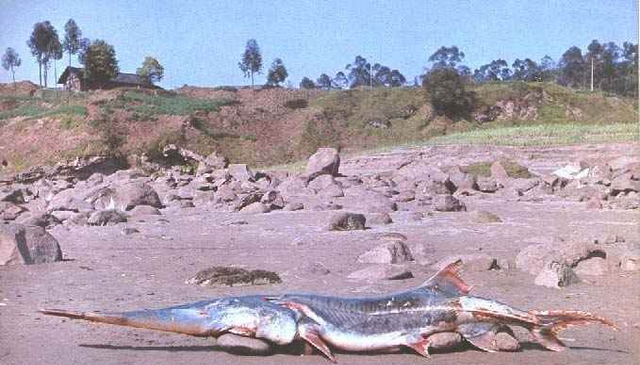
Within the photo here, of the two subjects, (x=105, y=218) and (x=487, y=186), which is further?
(x=487, y=186)

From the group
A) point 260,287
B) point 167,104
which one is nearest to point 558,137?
point 167,104

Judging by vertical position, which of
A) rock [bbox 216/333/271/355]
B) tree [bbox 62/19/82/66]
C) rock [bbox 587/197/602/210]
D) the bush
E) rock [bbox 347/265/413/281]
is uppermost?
the bush

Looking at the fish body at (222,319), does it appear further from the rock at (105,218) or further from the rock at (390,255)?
the rock at (105,218)

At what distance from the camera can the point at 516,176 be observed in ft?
65.4

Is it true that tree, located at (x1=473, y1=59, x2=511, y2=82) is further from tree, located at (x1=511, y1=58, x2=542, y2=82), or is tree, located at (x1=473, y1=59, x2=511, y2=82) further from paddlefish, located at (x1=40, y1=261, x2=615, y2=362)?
paddlefish, located at (x1=40, y1=261, x2=615, y2=362)

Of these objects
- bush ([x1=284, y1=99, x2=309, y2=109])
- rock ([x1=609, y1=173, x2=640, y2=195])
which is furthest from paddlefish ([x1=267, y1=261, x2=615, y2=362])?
bush ([x1=284, y1=99, x2=309, y2=109])

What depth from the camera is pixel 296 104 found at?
47219 mm

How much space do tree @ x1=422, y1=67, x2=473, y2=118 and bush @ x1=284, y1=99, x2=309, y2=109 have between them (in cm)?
677

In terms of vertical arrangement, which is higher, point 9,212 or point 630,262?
point 630,262

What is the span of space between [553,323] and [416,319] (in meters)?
0.64

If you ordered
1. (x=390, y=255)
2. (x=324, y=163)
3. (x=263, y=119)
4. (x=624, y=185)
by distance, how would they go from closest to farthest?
(x=390, y=255) → (x=624, y=185) → (x=324, y=163) → (x=263, y=119)

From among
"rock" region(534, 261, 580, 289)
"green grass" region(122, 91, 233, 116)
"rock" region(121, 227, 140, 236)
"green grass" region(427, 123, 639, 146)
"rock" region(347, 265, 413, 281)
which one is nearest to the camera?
"rock" region(534, 261, 580, 289)

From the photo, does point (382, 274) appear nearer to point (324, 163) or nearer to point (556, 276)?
point (556, 276)

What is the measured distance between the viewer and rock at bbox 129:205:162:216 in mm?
12657
